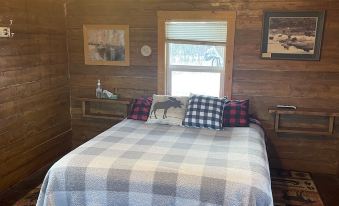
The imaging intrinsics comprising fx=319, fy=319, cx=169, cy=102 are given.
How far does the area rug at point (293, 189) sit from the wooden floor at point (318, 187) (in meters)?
0.07

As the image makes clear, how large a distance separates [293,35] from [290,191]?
156 cm

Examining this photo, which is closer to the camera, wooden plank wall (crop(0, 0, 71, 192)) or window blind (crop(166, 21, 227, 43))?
wooden plank wall (crop(0, 0, 71, 192))

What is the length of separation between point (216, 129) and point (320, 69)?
1.26 meters

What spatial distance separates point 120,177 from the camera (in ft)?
6.92

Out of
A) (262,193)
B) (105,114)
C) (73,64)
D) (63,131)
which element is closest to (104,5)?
(73,64)

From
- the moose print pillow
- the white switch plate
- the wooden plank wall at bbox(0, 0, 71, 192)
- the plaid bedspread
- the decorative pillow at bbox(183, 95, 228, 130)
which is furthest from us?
the moose print pillow

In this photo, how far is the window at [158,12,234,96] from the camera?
3482 millimetres

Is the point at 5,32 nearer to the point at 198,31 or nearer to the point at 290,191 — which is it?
the point at 198,31

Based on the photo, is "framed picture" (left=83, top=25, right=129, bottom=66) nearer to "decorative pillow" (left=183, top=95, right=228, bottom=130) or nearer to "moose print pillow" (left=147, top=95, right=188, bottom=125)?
"moose print pillow" (left=147, top=95, right=188, bottom=125)

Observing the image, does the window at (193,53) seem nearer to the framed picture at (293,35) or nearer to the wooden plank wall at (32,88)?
the framed picture at (293,35)

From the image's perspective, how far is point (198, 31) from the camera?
3535mm

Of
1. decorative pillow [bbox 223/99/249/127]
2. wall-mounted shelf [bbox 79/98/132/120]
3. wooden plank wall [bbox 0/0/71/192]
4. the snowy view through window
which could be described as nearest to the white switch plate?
wooden plank wall [bbox 0/0/71/192]

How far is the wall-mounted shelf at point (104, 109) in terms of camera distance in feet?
Answer: 12.6

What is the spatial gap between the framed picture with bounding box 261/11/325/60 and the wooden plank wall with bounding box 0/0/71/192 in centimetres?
232
